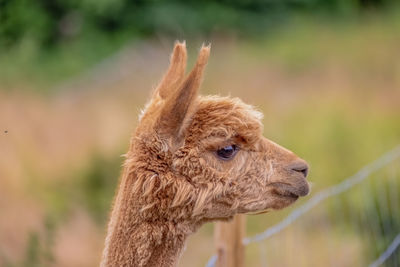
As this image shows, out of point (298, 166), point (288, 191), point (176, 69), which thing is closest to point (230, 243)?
point (288, 191)

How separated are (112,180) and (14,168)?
1129mm

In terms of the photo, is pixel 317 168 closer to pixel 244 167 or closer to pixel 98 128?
pixel 98 128

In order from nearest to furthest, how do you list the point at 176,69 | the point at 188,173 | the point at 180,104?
the point at 180,104 < the point at 188,173 < the point at 176,69

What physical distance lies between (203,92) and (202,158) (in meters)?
7.50

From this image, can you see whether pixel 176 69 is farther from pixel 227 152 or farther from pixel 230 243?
pixel 230 243

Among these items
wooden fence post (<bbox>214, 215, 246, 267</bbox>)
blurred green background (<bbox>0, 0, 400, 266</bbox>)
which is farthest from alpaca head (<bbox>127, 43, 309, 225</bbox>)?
blurred green background (<bbox>0, 0, 400, 266</bbox>)

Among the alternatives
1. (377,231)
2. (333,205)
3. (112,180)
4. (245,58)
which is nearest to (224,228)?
(377,231)

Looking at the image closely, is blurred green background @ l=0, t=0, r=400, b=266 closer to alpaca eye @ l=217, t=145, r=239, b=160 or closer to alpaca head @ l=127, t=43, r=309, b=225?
alpaca head @ l=127, t=43, r=309, b=225

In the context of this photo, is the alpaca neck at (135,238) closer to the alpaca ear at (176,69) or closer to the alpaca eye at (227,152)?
the alpaca eye at (227,152)

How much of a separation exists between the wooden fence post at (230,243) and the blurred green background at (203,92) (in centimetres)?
92

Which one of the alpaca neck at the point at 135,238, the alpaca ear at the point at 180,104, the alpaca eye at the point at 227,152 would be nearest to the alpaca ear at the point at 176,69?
the alpaca ear at the point at 180,104

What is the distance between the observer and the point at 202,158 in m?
4.06

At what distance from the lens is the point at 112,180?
977 cm

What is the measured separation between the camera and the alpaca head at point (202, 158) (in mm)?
3930
